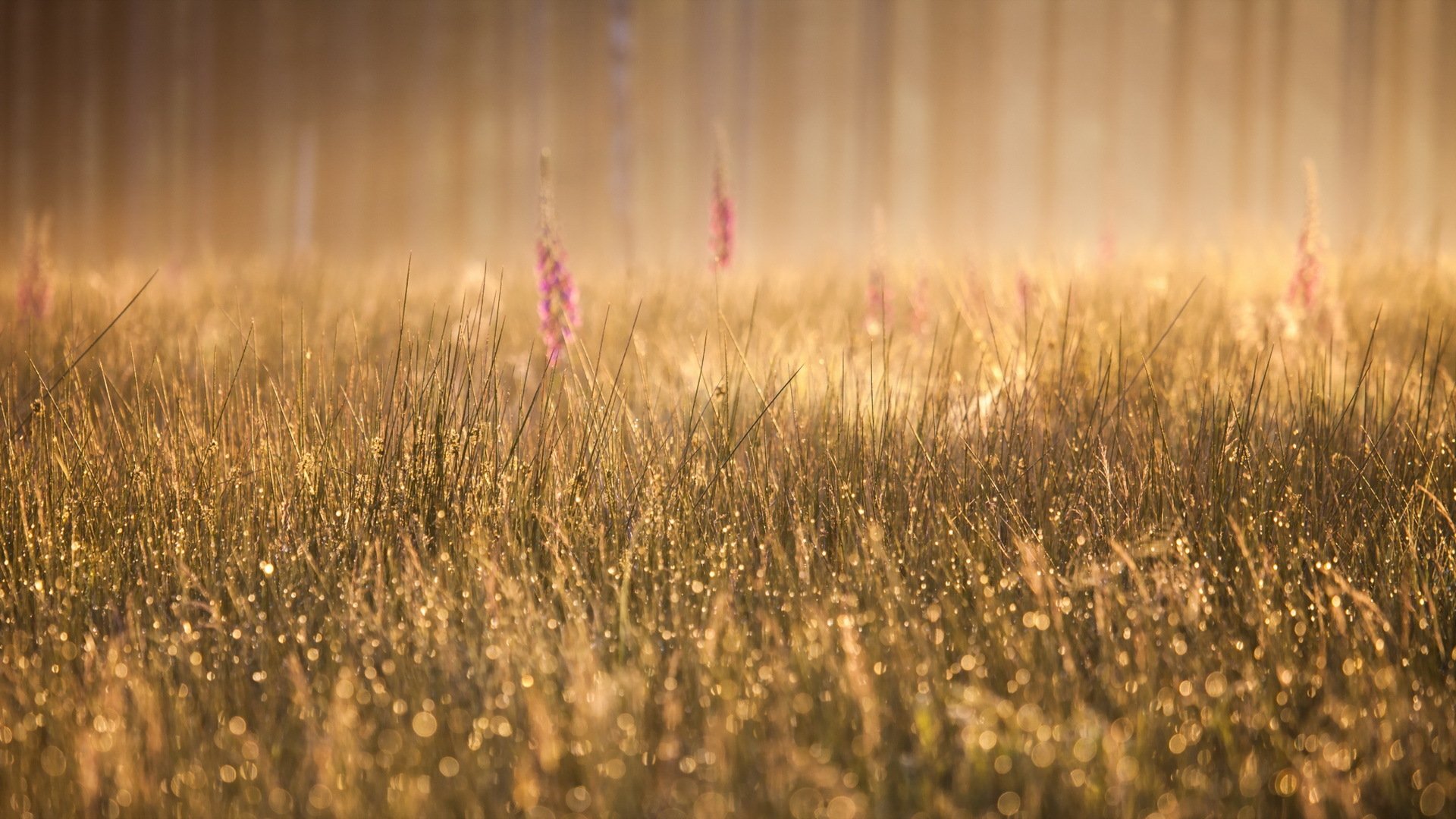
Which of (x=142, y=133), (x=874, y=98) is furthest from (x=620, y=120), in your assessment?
(x=142, y=133)

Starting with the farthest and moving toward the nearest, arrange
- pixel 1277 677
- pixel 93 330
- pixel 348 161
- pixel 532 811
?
pixel 348 161 < pixel 93 330 < pixel 1277 677 < pixel 532 811

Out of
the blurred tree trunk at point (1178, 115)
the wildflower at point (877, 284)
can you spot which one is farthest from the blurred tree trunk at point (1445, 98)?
the wildflower at point (877, 284)

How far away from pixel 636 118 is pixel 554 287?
1295 cm

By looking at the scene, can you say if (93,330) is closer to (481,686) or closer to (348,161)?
(481,686)

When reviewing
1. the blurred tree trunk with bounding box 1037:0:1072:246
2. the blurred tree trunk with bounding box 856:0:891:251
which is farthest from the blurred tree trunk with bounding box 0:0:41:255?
the blurred tree trunk with bounding box 1037:0:1072:246

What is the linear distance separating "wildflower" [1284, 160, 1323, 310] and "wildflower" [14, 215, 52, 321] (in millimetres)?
3936

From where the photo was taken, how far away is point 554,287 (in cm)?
271

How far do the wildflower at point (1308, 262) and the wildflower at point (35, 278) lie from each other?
3936 mm

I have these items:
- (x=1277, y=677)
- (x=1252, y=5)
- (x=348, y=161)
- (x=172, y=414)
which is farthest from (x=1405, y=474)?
(x=348, y=161)

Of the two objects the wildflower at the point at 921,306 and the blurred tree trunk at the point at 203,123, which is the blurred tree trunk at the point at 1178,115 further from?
the blurred tree trunk at the point at 203,123

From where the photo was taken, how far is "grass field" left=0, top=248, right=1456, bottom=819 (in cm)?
139

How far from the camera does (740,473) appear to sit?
84.6 inches

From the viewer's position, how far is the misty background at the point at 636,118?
1264 centimetres

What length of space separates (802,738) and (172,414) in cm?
185
